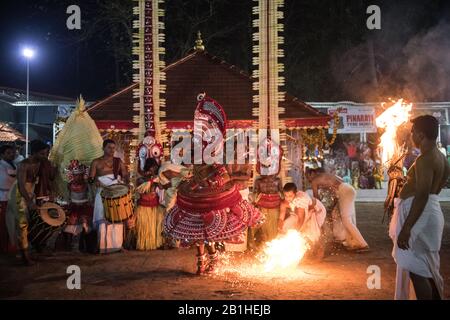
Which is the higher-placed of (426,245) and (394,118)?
(394,118)

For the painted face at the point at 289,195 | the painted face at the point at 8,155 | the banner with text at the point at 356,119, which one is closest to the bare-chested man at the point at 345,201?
the painted face at the point at 289,195

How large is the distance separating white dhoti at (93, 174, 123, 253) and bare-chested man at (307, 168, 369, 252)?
3.27m

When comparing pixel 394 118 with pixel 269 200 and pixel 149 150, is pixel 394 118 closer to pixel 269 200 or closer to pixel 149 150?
pixel 269 200

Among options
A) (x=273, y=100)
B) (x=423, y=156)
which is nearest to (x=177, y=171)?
(x=273, y=100)

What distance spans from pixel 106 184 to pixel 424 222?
17.6 ft

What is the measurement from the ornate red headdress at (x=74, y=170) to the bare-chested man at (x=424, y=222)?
5.66 m

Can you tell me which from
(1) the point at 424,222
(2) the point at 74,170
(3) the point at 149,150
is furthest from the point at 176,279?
(3) the point at 149,150

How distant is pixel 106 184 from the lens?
812 cm

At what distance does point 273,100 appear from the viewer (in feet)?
30.0

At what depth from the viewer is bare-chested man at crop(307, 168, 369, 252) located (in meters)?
8.06

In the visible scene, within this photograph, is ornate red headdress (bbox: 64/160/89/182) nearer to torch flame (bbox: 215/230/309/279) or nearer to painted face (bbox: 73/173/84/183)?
painted face (bbox: 73/173/84/183)

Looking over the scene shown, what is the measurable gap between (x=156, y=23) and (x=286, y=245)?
17.5 ft
